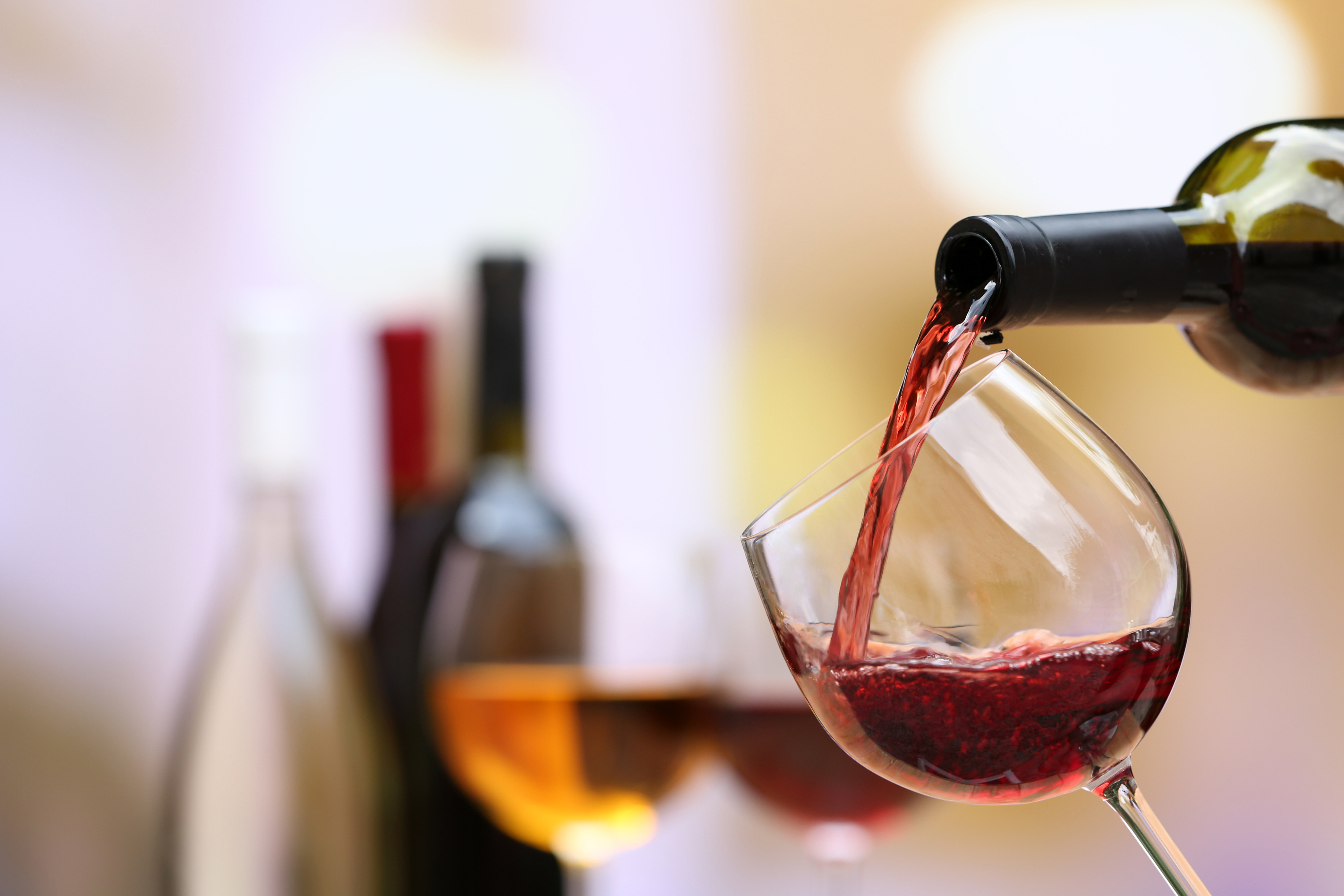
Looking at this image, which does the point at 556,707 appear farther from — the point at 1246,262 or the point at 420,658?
the point at 1246,262

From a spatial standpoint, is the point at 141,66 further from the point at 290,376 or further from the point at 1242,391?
the point at 1242,391

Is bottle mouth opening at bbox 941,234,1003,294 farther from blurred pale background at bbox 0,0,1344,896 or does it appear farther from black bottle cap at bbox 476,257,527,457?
blurred pale background at bbox 0,0,1344,896

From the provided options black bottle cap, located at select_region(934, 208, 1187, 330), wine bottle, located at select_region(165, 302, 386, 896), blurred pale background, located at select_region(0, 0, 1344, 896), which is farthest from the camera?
blurred pale background, located at select_region(0, 0, 1344, 896)

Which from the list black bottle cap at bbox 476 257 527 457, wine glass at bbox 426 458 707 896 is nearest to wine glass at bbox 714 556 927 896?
wine glass at bbox 426 458 707 896

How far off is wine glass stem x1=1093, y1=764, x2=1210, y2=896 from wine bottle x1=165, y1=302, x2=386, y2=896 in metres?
0.79

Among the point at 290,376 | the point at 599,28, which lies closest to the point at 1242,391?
the point at 599,28

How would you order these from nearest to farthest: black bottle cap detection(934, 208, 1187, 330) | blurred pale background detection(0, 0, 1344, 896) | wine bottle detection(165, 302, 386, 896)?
black bottle cap detection(934, 208, 1187, 330)
wine bottle detection(165, 302, 386, 896)
blurred pale background detection(0, 0, 1344, 896)

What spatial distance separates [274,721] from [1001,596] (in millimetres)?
884

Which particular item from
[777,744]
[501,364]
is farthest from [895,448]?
[501,364]

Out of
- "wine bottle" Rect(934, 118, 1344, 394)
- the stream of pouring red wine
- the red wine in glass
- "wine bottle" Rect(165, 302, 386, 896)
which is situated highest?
"wine bottle" Rect(934, 118, 1344, 394)

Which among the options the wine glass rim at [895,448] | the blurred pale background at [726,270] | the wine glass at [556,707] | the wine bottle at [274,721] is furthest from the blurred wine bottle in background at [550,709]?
the wine glass rim at [895,448]

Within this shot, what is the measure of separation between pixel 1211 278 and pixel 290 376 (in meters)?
0.80

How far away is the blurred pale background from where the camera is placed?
4.47ft

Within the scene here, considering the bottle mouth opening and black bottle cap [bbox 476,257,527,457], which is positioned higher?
the bottle mouth opening
